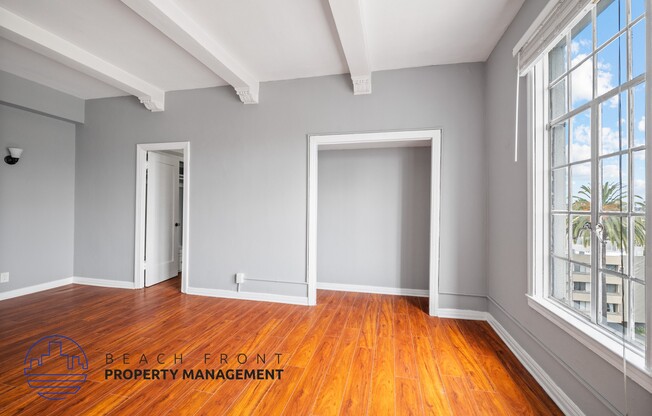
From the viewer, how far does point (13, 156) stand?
135 inches

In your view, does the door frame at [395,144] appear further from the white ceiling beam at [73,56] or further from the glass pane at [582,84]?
the white ceiling beam at [73,56]

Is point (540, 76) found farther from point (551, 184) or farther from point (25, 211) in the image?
point (25, 211)

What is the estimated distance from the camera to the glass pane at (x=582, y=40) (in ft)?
5.20

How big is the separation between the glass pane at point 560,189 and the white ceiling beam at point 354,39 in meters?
1.91

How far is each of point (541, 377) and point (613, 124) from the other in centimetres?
167

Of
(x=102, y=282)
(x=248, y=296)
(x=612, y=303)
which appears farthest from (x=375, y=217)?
(x=102, y=282)

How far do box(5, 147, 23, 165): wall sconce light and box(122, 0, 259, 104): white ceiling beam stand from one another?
2853mm

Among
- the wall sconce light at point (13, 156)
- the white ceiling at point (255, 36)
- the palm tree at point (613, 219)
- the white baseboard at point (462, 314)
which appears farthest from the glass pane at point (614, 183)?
the wall sconce light at point (13, 156)

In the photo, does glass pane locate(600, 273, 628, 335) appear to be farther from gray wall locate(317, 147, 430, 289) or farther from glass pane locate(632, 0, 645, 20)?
gray wall locate(317, 147, 430, 289)

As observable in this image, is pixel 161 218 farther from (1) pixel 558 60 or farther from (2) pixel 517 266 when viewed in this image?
(1) pixel 558 60

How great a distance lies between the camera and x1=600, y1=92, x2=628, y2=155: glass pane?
1331 mm

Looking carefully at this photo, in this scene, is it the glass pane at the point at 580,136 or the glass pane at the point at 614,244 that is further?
the glass pane at the point at 580,136

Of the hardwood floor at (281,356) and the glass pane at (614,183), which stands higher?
the glass pane at (614,183)

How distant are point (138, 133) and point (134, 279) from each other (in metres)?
2.16
